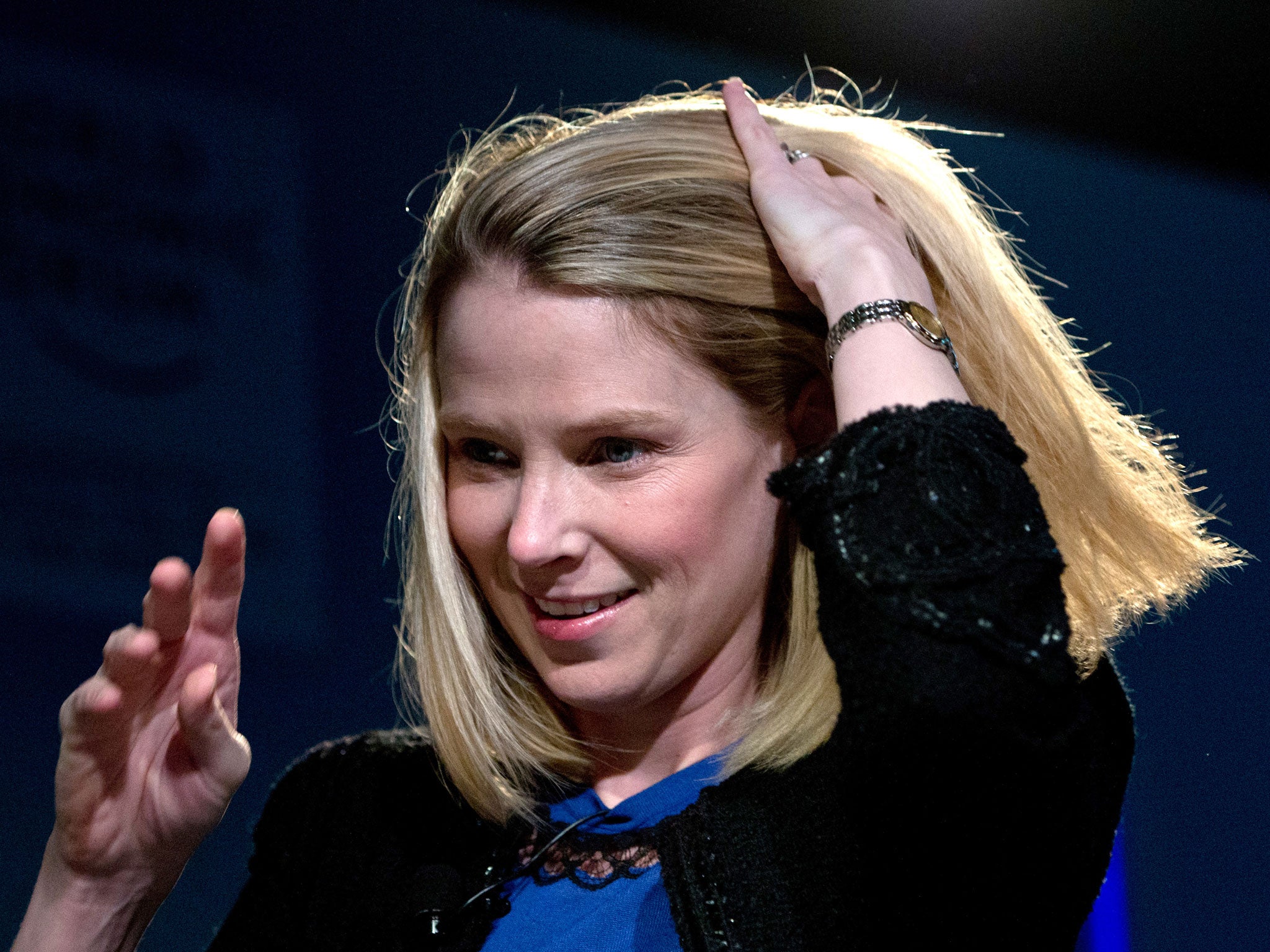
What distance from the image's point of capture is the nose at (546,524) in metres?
1.23

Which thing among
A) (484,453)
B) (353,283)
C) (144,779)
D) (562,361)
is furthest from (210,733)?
(353,283)

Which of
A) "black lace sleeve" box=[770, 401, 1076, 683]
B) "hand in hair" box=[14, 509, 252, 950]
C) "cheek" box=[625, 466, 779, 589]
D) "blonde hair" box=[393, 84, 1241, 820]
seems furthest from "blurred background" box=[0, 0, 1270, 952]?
"black lace sleeve" box=[770, 401, 1076, 683]

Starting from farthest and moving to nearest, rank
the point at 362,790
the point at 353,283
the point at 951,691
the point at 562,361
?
the point at 353,283
the point at 362,790
the point at 562,361
the point at 951,691

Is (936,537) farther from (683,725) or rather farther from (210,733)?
(210,733)

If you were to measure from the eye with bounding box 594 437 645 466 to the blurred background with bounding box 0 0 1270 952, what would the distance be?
0.82 meters

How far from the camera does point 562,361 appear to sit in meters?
1.25

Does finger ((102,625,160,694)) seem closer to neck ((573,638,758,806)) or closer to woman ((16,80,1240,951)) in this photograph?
woman ((16,80,1240,951))

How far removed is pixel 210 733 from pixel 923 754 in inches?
27.6

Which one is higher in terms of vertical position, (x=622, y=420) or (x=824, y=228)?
(x=824, y=228)

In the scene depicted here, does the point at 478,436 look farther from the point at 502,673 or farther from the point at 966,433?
the point at 966,433

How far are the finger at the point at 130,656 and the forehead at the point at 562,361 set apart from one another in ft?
1.26

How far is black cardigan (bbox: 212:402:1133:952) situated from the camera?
3.29ft

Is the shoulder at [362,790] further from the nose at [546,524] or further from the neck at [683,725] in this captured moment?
the nose at [546,524]

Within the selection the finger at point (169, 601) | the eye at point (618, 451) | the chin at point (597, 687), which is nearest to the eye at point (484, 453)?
the eye at point (618, 451)
